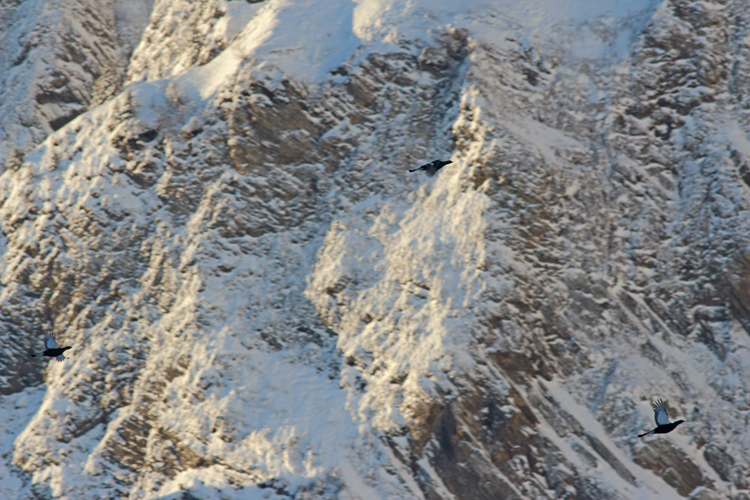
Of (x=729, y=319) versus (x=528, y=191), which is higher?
(x=528, y=191)

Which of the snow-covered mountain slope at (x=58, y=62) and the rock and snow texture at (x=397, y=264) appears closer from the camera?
the rock and snow texture at (x=397, y=264)

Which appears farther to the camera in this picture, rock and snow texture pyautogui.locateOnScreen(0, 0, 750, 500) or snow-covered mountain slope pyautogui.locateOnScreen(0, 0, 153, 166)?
snow-covered mountain slope pyautogui.locateOnScreen(0, 0, 153, 166)

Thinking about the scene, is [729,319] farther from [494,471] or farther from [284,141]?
[284,141]

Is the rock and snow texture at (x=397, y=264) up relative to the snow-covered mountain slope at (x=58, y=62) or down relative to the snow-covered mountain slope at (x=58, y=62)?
down

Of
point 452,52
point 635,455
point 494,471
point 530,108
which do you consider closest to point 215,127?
point 452,52

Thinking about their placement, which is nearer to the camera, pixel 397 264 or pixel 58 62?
pixel 397 264

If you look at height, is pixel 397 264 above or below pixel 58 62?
below

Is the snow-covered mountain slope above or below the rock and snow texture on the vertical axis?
above

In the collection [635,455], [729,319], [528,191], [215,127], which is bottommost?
[635,455]
